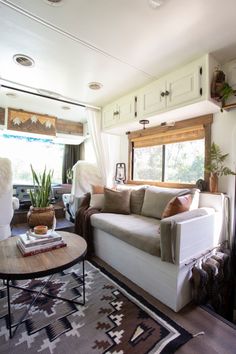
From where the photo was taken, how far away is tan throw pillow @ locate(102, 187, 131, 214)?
2740 mm

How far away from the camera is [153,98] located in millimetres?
2486

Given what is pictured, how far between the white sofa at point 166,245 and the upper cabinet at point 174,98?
3.37ft

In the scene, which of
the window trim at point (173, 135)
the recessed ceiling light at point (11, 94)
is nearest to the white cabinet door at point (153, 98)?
the window trim at point (173, 135)

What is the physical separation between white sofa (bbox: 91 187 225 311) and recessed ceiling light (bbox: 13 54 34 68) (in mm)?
2002

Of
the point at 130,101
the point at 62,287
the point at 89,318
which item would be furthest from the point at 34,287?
the point at 130,101

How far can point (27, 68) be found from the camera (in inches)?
90.1

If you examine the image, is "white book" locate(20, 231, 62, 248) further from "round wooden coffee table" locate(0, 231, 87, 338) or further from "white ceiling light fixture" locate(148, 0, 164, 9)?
"white ceiling light fixture" locate(148, 0, 164, 9)

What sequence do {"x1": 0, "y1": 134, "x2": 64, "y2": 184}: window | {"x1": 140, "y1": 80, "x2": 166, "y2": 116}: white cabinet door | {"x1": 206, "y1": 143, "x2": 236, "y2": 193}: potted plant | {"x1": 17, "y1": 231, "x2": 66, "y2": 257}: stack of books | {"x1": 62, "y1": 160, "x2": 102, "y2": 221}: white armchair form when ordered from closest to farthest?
{"x1": 17, "y1": 231, "x2": 66, "y2": 257}: stack of books
{"x1": 206, "y1": 143, "x2": 236, "y2": 193}: potted plant
{"x1": 140, "y1": 80, "x2": 166, "y2": 116}: white cabinet door
{"x1": 62, "y1": 160, "x2": 102, "y2": 221}: white armchair
{"x1": 0, "y1": 134, "x2": 64, "y2": 184}: window

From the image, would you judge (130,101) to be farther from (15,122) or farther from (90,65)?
(15,122)

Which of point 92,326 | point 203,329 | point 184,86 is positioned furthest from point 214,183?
point 92,326

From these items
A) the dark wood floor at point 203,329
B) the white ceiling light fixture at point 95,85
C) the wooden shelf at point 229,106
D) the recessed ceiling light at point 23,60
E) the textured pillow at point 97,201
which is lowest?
the dark wood floor at point 203,329

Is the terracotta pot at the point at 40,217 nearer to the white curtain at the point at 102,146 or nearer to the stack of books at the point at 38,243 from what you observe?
→ the stack of books at the point at 38,243

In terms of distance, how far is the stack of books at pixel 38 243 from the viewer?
59.8 inches

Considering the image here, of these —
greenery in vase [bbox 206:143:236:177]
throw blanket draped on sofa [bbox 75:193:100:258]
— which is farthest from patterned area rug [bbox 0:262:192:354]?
greenery in vase [bbox 206:143:236:177]
